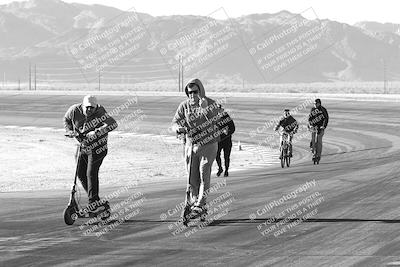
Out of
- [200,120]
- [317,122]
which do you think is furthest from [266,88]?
[200,120]

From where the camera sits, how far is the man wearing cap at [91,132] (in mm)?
10664

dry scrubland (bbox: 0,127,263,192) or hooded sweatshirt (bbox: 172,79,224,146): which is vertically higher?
hooded sweatshirt (bbox: 172,79,224,146)

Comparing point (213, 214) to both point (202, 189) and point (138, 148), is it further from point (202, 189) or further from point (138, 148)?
point (138, 148)

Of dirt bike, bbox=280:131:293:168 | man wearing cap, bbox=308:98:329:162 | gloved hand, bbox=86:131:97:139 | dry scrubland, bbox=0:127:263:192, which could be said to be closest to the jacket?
man wearing cap, bbox=308:98:329:162

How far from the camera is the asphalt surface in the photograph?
8.59 m

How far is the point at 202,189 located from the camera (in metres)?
10.9

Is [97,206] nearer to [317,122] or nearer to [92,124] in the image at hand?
[92,124]

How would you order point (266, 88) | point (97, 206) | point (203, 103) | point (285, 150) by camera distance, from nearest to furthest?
point (203, 103) → point (97, 206) → point (285, 150) → point (266, 88)

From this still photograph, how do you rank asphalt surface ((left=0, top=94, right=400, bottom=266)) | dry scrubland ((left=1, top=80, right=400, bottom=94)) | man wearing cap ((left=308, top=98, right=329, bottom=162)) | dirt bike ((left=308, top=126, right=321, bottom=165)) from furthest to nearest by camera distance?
dry scrubland ((left=1, top=80, right=400, bottom=94)), man wearing cap ((left=308, top=98, right=329, bottom=162)), dirt bike ((left=308, top=126, right=321, bottom=165)), asphalt surface ((left=0, top=94, right=400, bottom=266))

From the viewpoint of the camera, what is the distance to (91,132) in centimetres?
1063

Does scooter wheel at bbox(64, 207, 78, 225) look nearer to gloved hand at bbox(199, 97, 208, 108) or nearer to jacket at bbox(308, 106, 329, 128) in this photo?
gloved hand at bbox(199, 97, 208, 108)

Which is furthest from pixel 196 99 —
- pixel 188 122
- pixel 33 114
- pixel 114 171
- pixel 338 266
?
pixel 33 114

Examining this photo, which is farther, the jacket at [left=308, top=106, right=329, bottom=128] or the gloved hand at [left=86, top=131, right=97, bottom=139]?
the jacket at [left=308, top=106, right=329, bottom=128]

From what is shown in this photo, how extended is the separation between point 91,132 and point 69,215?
1.11 m
